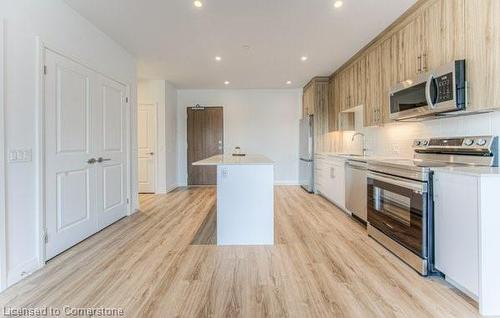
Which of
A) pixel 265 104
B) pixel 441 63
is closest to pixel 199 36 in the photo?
pixel 441 63

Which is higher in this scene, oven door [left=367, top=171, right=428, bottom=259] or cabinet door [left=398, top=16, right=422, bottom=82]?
cabinet door [left=398, top=16, right=422, bottom=82]

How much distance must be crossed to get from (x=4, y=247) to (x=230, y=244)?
1.94 m

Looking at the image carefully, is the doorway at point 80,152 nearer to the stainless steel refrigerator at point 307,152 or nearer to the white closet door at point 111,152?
the white closet door at point 111,152

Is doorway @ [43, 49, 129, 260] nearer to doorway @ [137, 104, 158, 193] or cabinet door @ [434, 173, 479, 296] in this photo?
doorway @ [137, 104, 158, 193]

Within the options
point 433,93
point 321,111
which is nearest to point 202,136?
point 321,111

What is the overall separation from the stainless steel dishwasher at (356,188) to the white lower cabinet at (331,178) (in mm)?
282

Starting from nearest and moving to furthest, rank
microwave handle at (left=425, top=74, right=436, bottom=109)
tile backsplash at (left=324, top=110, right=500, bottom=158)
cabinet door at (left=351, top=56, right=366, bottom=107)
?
tile backsplash at (left=324, top=110, right=500, bottom=158)
microwave handle at (left=425, top=74, right=436, bottom=109)
cabinet door at (left=351, top=56, right=366, bottom=107)

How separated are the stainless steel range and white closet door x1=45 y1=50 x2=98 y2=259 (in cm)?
324

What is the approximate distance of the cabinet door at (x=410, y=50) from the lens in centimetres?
313

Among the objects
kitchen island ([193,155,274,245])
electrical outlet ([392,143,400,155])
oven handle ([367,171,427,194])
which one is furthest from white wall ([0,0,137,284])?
electrical outlet ([392,143,400,155])

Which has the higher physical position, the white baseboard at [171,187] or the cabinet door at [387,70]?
the cabinet door at [387,70]

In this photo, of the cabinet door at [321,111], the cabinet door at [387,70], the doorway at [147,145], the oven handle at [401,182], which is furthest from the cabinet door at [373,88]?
the doorway at [147,145]

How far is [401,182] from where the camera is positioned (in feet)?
8.71

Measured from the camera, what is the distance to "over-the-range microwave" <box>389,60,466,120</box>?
2477 millimetres
